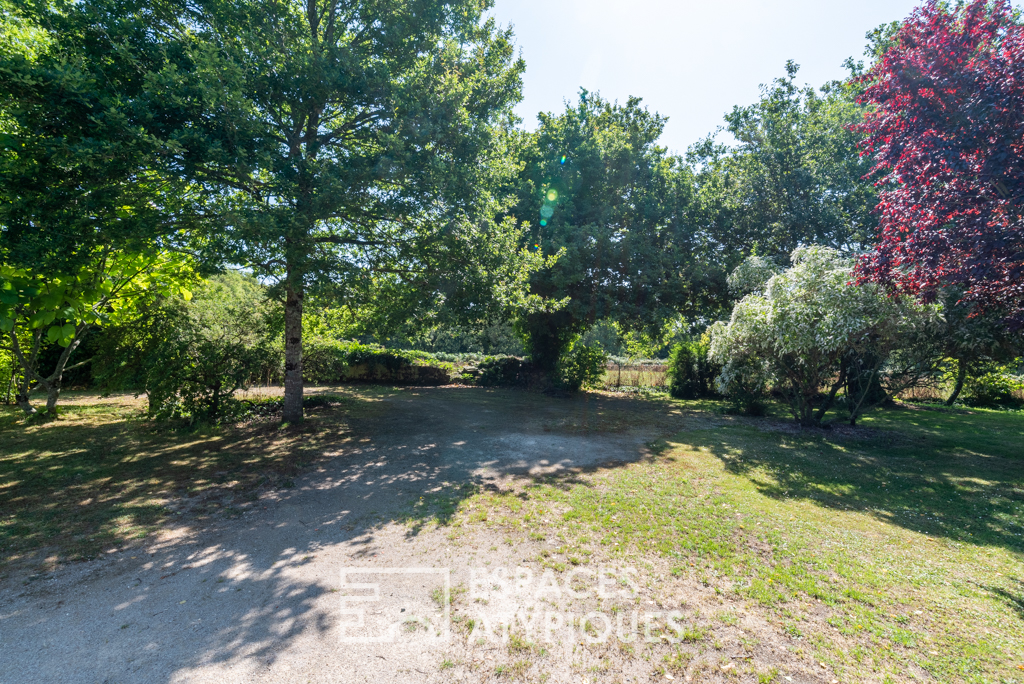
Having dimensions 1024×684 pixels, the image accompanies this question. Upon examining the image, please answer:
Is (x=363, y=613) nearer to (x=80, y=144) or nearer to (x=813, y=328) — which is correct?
(x=80, y=144)

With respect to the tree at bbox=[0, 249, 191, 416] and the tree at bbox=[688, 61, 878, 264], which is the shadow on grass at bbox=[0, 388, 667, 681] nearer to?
the tree at bbox=[0, 249, 191, 416]

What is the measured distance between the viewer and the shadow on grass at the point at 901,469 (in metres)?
6.03

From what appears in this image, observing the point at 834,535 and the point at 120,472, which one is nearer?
the point at 834,535

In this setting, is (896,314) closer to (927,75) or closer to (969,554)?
(927,75)

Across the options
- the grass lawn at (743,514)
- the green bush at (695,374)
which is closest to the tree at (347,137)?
the grass lawn at (743,514)

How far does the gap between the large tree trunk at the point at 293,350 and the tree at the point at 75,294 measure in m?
1.88

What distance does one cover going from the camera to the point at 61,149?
600 cm

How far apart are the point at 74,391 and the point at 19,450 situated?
26.8ft

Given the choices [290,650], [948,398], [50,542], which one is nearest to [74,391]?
[50,542]

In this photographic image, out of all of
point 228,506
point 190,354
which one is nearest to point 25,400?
point 190,354

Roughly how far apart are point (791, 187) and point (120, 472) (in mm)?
22910

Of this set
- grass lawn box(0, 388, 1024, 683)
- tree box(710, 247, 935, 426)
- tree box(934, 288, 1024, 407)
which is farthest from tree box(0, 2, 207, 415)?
tree box(934, 288, 1024, 407)

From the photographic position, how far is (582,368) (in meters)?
17.2

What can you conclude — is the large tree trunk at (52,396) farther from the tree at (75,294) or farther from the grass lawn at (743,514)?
the grass lawn at (743,514)
